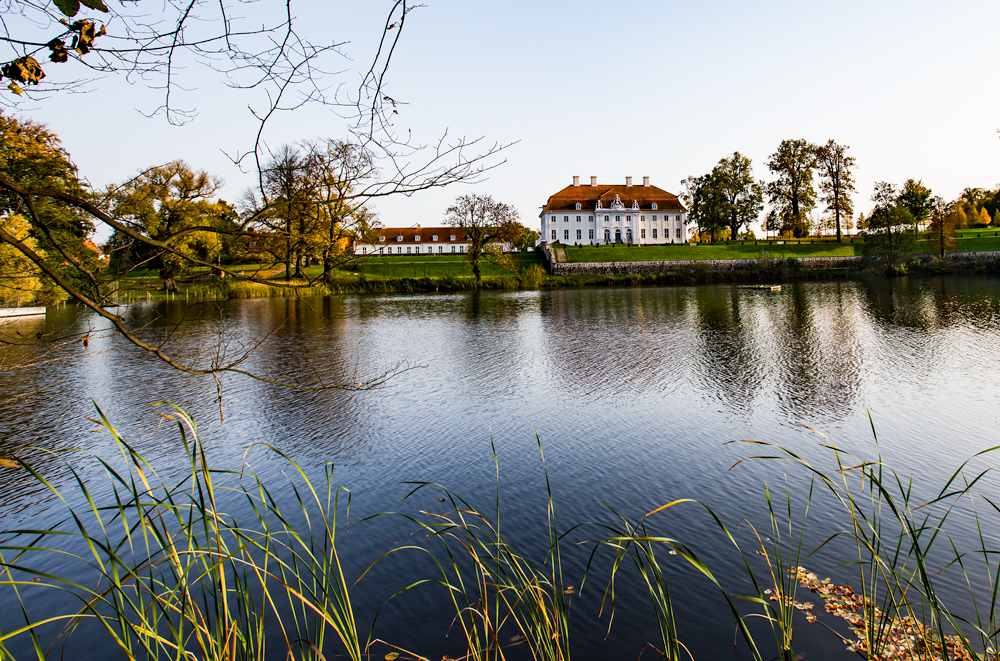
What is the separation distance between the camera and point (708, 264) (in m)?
52.8

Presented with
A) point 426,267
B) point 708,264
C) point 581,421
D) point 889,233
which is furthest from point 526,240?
point 581,421

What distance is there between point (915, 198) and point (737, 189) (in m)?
20.7

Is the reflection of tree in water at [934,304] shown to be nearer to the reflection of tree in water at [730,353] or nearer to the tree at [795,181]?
the reflection of tree in water at [730,353]

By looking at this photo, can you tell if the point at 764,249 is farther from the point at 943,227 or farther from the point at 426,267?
the point at 426,267

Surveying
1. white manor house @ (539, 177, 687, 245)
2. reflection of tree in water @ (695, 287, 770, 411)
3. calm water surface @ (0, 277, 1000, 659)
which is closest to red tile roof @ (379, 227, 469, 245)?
white manor house @ (539, 177, 687, 245)

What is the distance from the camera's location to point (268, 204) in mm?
2674

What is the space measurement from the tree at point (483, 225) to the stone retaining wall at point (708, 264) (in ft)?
27.4

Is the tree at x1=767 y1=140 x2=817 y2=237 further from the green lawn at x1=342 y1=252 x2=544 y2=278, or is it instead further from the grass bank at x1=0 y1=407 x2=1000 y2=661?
the grass bank at x1=0 y1=407 x2=1000 y2=661

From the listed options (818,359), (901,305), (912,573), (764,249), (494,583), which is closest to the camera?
(494,583)

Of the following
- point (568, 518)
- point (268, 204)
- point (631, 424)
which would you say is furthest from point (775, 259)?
point (268, 204)

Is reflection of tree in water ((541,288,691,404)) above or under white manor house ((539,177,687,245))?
under

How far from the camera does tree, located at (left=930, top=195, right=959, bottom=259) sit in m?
50.5

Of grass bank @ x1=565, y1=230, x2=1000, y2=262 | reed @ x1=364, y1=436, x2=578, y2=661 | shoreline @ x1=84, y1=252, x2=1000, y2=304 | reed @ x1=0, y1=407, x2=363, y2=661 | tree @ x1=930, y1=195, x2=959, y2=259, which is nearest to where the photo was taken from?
reed @ x1=0, y1=407, x2=363, y2=661

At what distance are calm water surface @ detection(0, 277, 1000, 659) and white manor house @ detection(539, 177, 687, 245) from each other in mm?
57658
